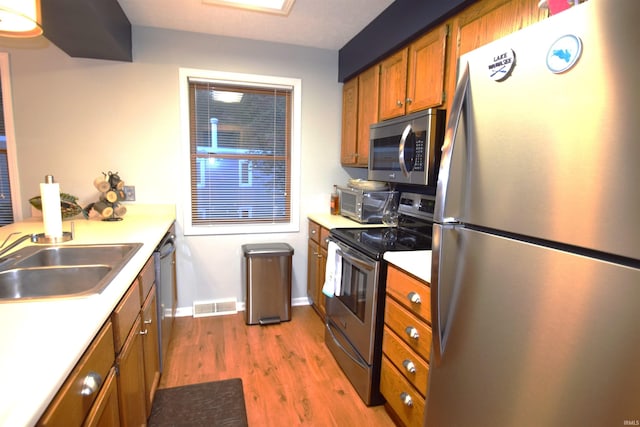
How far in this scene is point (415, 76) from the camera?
2.04 meters

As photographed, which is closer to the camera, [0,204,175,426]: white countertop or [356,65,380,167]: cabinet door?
[0,204,175,426]: white countertop

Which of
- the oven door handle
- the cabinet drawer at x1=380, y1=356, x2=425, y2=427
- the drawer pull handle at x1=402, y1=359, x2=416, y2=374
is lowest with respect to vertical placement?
the cabinet drawer at x1=380, y1=356, x2=425, y2=427

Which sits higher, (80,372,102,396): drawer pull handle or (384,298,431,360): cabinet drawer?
(80,372,102,396): drawer pull handle

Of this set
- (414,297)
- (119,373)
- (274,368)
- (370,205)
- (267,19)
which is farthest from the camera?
(370,205)

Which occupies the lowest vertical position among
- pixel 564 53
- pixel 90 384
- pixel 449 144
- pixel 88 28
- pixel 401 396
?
pixel 401 396

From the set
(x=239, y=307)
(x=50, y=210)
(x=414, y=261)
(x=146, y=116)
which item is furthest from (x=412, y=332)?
(x=146, y=116)

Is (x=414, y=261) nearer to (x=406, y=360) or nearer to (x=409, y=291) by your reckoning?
(x=409, y=291)

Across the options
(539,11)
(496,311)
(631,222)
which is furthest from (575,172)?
(539,11)

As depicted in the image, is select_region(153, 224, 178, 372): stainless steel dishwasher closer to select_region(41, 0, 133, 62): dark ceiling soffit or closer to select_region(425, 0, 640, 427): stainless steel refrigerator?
select_region(41, 0, 133, 62): dark ceiling soffit

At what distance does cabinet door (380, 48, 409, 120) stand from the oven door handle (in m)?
1.00

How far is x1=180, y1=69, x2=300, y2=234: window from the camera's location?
2885mm

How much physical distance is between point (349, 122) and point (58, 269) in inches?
94.5

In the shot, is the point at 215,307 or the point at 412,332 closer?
the point at 412,332

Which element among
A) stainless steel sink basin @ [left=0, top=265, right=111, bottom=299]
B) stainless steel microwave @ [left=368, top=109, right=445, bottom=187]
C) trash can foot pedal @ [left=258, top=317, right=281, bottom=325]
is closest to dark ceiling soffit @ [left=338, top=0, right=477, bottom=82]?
stainless steel microwave @ [left=368, top=109, right=445, bottom=187]
